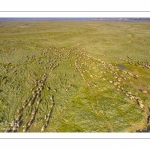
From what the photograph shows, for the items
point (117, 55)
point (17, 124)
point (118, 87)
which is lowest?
point (17, 124)

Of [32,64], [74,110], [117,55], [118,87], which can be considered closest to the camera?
[74,110]

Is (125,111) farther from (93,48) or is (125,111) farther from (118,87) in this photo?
(93,48)

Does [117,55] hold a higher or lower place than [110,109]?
higher

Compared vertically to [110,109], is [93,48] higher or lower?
higher

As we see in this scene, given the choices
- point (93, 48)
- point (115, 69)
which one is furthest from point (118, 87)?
point (93, 48)

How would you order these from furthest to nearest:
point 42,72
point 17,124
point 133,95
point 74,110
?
point 42,72 → point 133,95 → point 74,110 → point 17,124

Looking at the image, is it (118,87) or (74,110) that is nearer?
(74,110)

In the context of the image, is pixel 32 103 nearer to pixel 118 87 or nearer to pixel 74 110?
pixel 74 110

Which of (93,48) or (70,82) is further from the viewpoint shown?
(93,48)

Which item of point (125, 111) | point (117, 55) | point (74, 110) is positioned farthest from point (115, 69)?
point (74, 110)
